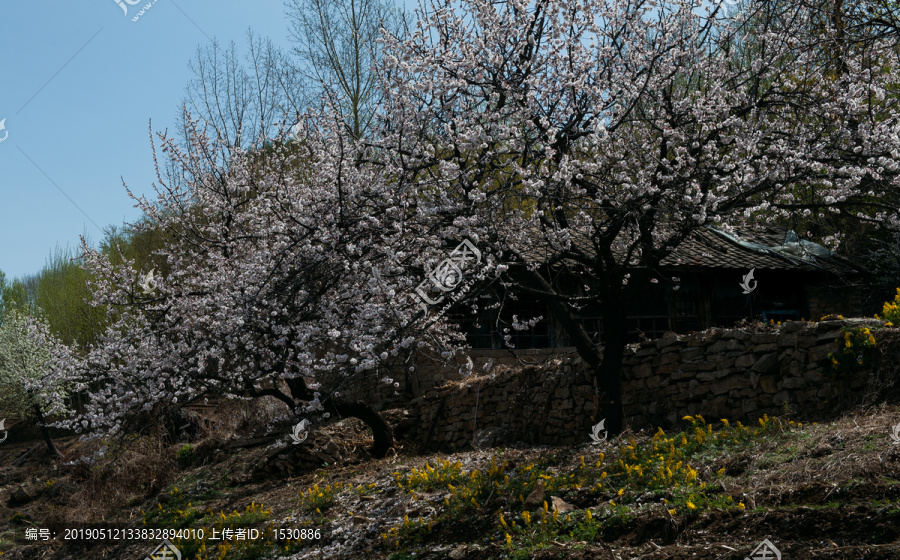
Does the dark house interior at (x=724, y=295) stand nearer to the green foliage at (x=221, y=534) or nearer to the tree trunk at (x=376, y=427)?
the tree trunk at (x=376, y=427)

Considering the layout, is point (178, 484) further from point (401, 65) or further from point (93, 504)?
point (401, 65)

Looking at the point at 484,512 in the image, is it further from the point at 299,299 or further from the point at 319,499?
the point at 299,299

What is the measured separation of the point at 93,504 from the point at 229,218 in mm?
5373

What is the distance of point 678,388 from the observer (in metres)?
7.83

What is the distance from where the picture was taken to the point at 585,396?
8.55 m

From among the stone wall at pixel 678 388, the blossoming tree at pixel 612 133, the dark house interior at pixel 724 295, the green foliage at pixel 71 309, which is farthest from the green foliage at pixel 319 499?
the green foliage at pixel 71 309

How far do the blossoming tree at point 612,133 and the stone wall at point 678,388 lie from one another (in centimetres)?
53

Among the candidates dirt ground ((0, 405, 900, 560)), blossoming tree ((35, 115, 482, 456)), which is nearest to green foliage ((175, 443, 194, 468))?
dirt ground ((0, 405, 900, 560))

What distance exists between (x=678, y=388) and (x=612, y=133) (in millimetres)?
3038

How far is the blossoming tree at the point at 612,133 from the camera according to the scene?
260 inches

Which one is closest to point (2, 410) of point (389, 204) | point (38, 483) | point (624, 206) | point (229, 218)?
point (38, 483)

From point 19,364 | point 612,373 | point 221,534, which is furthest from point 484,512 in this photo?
point 19,364

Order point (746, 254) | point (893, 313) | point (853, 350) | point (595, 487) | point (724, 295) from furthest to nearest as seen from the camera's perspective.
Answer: point (724, 295)
point (746, 254)
point (893, 313)
point (853, 350)
point (595, 487)

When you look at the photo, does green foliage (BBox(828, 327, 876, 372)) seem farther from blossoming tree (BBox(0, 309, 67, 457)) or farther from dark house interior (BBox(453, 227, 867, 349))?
blossoming tree (BBox(0, 309, 67, 457))
